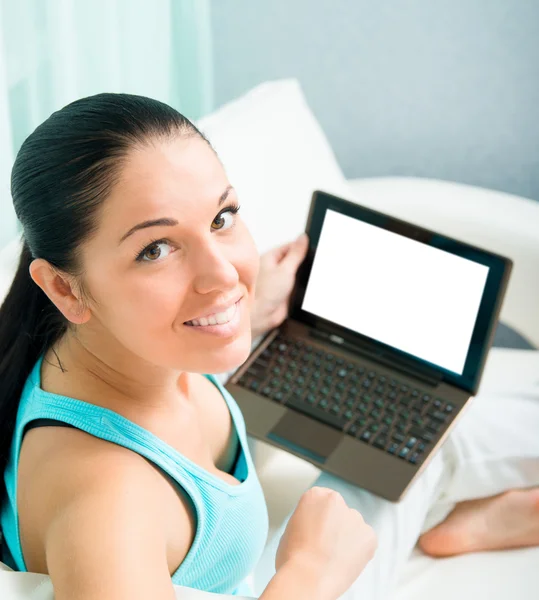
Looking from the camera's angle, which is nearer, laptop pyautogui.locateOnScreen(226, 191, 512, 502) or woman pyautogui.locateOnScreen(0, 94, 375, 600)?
woman pyautogui.locateOnScreen(0, 94, 375, 600)

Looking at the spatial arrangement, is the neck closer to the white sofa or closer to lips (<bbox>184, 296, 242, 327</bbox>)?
lips (<bbox>184, 296, 242, 327</bbox>)

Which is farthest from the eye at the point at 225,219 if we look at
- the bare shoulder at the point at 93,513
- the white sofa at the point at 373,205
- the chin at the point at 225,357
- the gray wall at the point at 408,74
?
the gray wall at the point at 408,74

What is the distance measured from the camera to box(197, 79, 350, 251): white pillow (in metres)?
1.30

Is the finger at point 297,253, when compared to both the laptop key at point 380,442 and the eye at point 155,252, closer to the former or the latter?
the laptop key at point 380,442

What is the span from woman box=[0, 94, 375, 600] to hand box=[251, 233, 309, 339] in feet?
0.97

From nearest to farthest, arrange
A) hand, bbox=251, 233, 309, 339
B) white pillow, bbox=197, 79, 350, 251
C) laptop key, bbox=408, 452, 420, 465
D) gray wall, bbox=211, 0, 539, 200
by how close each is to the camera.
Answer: laptop key, bbox=408, 452, 420, 465 → hand, bbox=251, 233, 309, 339 → white pillow, bbox=197, 79, 350, 251 → gray wall, bbox=211, 0, 539, 200

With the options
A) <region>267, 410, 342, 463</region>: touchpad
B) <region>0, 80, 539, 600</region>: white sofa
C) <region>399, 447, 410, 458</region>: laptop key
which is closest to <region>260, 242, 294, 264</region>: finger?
<region>0, 80, 539, 600</region>: white sofa

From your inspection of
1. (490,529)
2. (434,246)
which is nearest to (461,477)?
(490,529)

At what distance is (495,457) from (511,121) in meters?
0.90

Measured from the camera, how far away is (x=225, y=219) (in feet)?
2.54

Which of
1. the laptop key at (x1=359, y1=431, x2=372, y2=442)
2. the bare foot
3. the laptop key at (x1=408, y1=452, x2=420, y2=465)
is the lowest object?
the bare foot

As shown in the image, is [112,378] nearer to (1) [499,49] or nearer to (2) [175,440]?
(2) [175,440]

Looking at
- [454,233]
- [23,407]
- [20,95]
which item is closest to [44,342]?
[23,407]

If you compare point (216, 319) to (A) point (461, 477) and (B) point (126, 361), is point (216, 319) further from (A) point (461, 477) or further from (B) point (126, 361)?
(A) point (461, 477)
